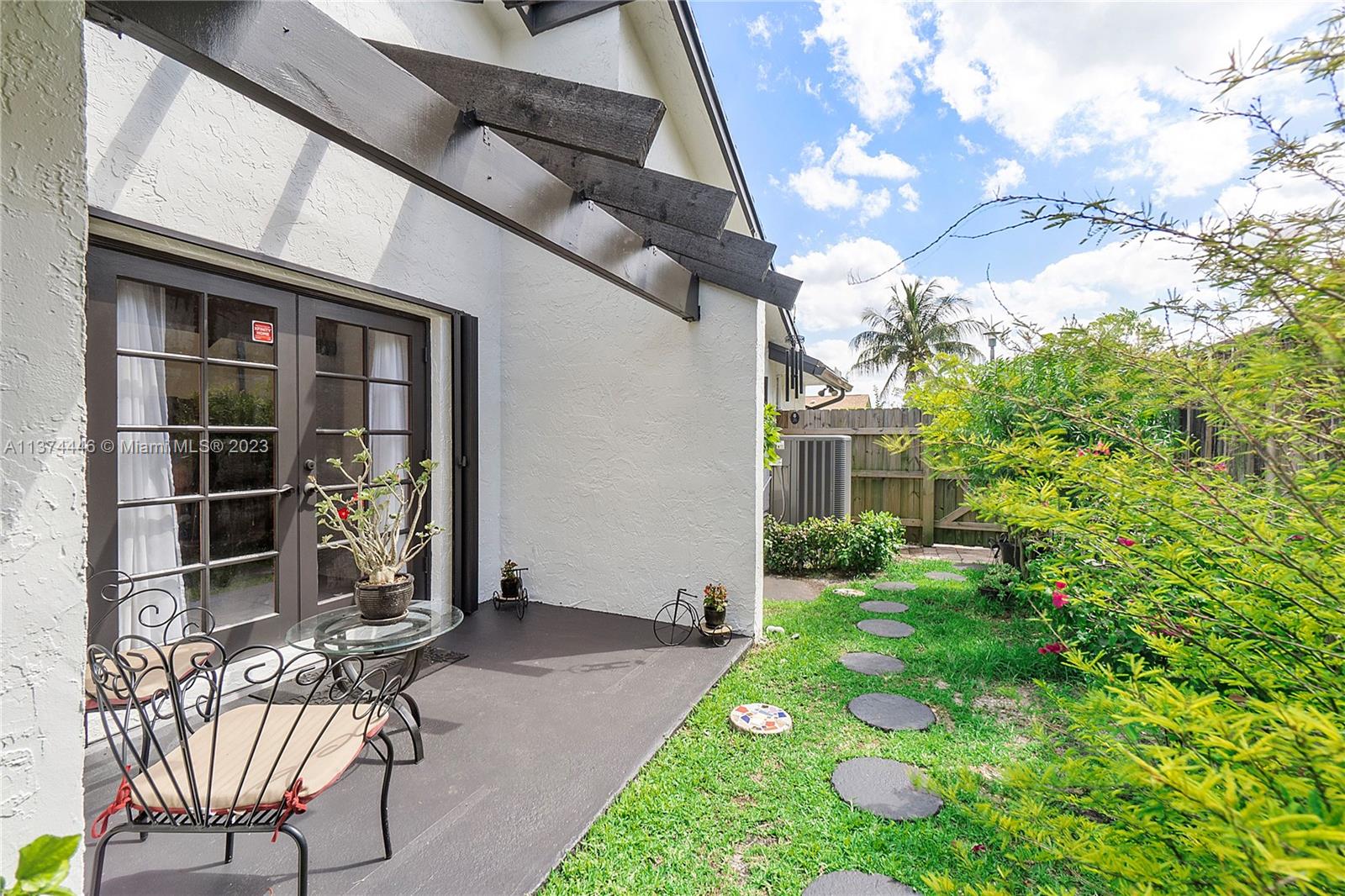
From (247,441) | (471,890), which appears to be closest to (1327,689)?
(471,890)

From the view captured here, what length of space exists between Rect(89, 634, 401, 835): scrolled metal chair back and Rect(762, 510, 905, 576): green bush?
5091 mm

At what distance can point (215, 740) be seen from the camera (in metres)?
1.81

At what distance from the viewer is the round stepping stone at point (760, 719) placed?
10.4 feet

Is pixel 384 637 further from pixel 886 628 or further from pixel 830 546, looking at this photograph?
pixel 830 546

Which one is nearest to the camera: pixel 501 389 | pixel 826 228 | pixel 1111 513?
pixel 1111 513

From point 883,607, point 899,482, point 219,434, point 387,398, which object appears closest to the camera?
point 219,434

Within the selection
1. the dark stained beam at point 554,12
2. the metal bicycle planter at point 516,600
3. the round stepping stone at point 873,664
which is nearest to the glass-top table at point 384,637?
the metal bicycle planter at point 516,600

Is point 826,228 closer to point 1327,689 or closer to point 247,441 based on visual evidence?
point 247,441

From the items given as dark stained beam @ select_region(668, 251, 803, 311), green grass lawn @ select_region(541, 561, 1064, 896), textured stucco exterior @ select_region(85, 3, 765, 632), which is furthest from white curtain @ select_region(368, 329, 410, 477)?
green grass lawn @ select_region(541, 561, 1064, 896)

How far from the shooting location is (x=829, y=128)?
6.01m

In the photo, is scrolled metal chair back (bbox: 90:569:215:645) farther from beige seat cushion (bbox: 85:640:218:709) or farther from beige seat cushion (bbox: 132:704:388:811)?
beige seat cushion (bbox: 132:704:388:811)

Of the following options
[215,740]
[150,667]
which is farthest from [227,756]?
[150,667]

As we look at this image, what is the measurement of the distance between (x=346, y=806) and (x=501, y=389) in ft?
12.1

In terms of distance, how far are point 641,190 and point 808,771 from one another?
3.11 m
